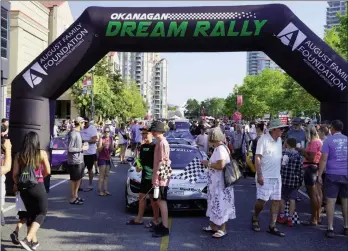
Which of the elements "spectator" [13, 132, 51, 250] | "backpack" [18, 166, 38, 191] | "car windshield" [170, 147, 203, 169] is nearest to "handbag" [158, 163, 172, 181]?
"car windshield" [170, 147, 203, 169]

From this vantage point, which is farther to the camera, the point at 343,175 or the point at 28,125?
the point at 28,125

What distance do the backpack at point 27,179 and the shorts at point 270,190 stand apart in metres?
3.54

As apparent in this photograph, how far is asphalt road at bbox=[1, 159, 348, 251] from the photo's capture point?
6.25 metres

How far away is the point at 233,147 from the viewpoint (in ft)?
46.5

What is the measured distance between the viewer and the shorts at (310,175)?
7828 millimetres

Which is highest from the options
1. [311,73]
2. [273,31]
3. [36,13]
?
[36,13]

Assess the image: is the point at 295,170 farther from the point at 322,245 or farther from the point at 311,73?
the point at 311,73

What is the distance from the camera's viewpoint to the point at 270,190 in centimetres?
693

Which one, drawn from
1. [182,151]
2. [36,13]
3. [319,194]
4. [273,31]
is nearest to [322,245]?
[319,194]

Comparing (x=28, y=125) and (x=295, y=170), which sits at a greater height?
(x=28, y=125)

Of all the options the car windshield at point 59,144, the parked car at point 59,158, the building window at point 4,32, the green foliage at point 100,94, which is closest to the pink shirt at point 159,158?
the parked car at point 59,158

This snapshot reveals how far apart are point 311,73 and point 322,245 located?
4099 mm

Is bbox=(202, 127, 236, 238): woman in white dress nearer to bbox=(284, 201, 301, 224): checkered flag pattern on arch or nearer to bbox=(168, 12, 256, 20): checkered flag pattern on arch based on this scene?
bbox=(284, 201, 301, 224): checkered flag pattern on arch

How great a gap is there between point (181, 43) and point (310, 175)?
3.98 m
